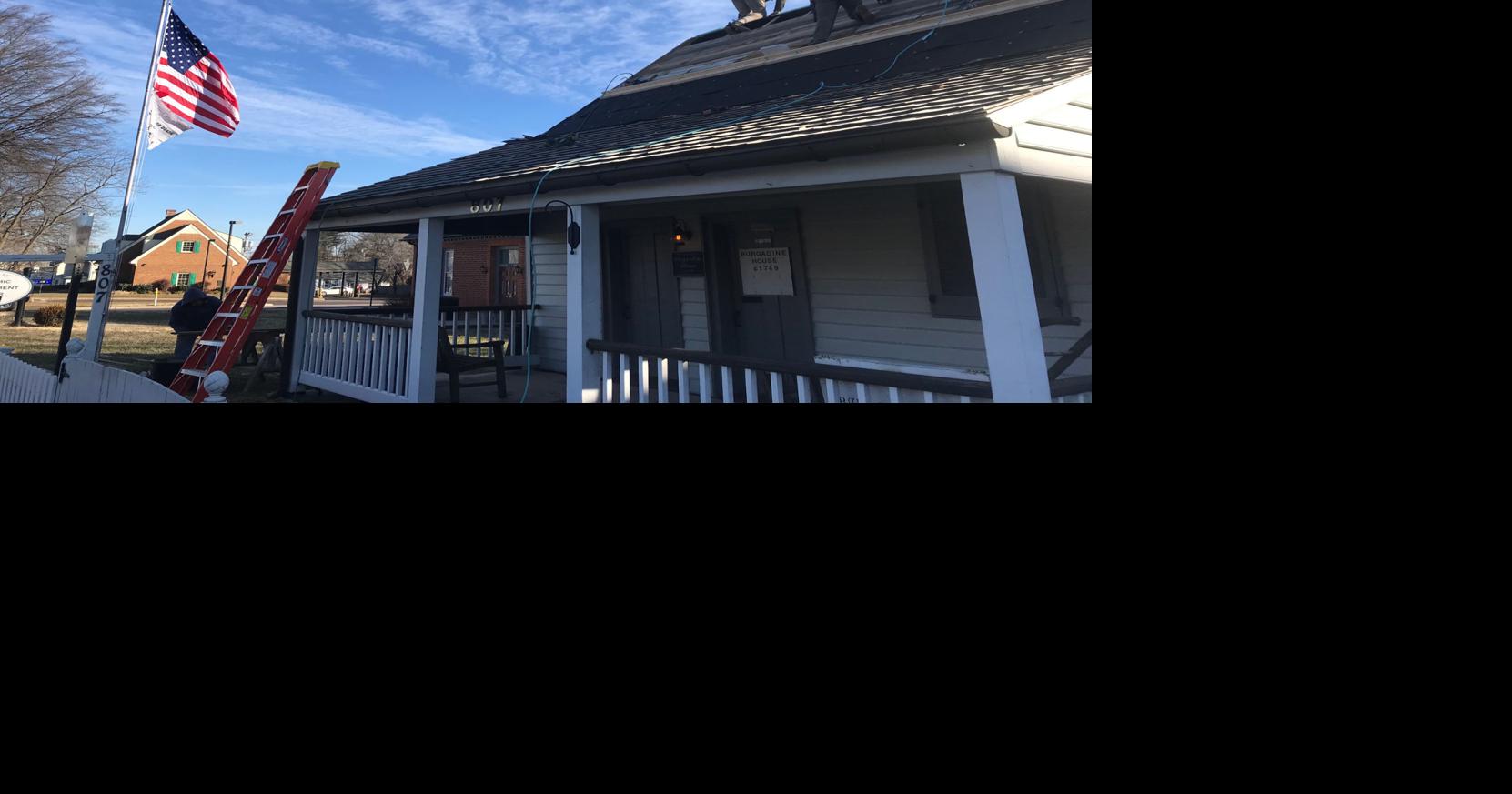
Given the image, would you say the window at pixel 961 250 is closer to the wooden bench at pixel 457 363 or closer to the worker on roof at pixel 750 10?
the worker on roof at pixel 750 10

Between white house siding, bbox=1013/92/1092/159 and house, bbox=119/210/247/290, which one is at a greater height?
house, bbox=119/210/247/290

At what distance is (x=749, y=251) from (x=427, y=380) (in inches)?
96.6

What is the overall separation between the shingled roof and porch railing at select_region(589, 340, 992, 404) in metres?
0.96

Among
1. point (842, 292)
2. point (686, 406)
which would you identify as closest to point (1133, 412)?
point (686, 406)

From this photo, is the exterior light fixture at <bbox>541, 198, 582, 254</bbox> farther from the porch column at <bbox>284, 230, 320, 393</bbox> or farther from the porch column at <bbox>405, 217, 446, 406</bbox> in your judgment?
Result: the porch column at <bbox>284, 230, 320, 393</bbox>

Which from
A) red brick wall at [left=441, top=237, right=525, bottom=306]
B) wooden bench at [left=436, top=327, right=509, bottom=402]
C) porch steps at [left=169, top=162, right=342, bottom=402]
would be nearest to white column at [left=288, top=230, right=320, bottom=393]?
porch steps at [left=169, top=162, right=342, bottom=402]

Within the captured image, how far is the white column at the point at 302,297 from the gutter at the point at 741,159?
1.14 metres

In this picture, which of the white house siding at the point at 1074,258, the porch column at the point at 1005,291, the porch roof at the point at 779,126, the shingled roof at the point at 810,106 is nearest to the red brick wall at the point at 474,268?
the shingled roof at the point at 810,106

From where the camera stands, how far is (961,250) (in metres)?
4.03

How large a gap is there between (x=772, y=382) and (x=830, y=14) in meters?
2.93

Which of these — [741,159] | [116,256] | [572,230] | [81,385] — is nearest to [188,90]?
[116,256]

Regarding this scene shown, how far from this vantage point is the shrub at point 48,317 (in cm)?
1048

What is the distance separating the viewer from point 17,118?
14.9ft

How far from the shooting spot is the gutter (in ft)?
8.43
